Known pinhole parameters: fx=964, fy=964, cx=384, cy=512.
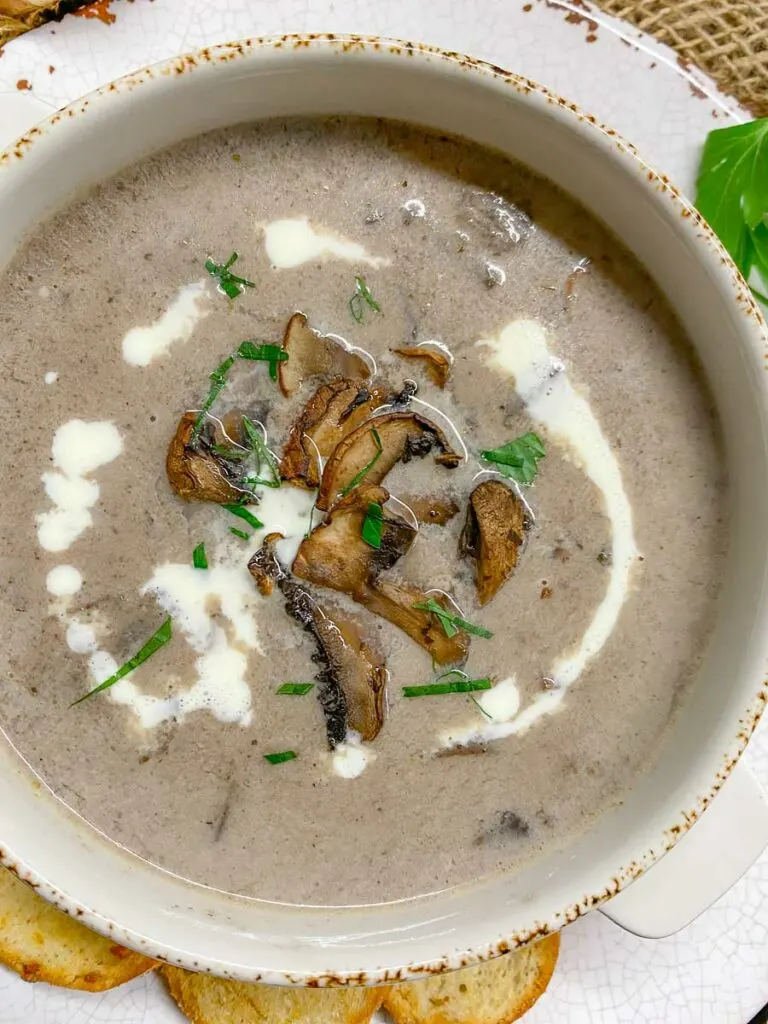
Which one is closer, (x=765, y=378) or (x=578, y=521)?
(x=765, y=378)

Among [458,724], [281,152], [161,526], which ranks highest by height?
[281,152]

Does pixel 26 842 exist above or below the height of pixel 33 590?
below

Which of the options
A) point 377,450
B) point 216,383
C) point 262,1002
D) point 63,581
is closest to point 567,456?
point 377,450

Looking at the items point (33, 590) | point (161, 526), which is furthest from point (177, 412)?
point (33, 590)

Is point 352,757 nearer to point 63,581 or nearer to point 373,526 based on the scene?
point 373,526

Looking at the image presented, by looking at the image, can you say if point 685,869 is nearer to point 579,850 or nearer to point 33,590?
point 579,850

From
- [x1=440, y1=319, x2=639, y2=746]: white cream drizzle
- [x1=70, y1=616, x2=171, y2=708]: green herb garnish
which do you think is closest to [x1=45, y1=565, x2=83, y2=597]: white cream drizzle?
[x1=70, y1=616, x2=171, y2=708]: green herb garnish

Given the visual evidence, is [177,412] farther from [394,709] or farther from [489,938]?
[489,938]
